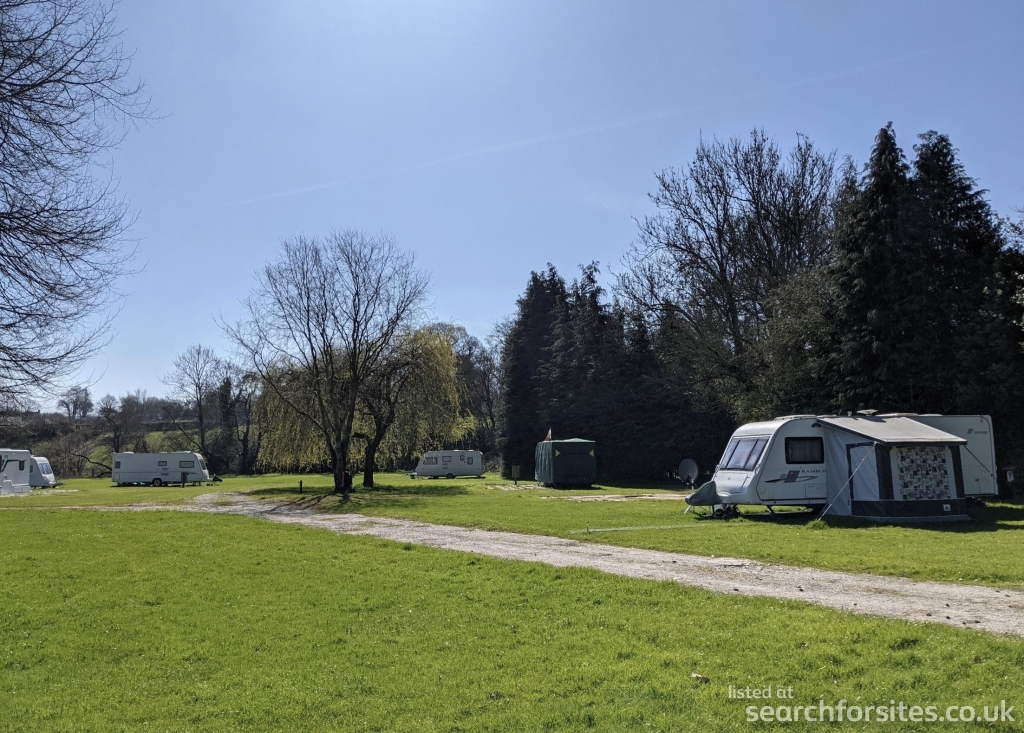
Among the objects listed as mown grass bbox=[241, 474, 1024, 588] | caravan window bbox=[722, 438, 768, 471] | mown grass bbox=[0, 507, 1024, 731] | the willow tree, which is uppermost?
the willow tree

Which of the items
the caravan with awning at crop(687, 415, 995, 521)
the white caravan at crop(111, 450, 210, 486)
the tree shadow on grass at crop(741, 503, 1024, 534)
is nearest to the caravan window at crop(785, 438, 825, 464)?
the caravan with awning at crop(687, 415, 995, 521)

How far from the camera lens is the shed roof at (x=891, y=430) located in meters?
17.3

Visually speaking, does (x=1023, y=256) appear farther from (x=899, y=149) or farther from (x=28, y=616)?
(x=28, y=616)

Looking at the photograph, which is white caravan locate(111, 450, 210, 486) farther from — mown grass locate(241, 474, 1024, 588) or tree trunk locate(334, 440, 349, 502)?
mown grass locate(241, 474, 1024, 588)

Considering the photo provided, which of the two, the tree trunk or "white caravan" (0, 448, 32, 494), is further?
"white caravan" (0, 448, 32, 494)

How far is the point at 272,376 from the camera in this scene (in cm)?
3469

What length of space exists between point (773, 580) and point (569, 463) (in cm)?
2790

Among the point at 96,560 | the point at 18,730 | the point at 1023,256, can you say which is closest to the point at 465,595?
the point at 18,730

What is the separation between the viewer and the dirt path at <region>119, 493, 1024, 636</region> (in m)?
7.47

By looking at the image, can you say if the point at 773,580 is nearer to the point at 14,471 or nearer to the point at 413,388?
the point at 413,388

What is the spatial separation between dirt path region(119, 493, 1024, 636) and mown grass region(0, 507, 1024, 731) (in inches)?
26.9

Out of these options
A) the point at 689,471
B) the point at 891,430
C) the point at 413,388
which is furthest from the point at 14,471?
the point at 891,430

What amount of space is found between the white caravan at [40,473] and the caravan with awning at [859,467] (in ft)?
153

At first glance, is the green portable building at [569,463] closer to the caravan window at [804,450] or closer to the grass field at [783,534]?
the grass field at [783,534]
